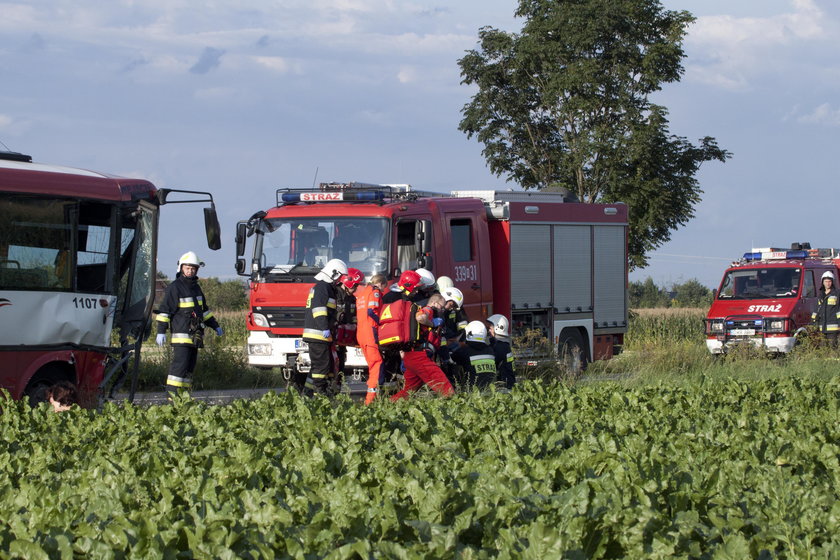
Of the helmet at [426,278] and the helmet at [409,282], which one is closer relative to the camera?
the helmet at [409,282]

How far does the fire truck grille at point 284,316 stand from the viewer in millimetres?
14398

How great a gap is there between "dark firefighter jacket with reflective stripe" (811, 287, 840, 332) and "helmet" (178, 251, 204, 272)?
13.2 metres

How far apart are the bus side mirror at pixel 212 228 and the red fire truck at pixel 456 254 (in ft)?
8.57

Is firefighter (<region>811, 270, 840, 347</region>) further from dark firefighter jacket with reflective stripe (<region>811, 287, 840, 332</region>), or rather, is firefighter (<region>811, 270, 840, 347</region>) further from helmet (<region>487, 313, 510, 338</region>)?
helmet (<region>487, 313, 510, 338</region>)

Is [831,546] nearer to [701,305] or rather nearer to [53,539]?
[53,539]

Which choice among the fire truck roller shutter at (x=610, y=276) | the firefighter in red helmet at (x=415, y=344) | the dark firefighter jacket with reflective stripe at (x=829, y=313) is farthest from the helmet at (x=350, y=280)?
the dark firefighter jacket with reflective stripe at (x=829, y=313)

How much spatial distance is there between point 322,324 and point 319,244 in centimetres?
246

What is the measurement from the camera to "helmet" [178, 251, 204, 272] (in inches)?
499

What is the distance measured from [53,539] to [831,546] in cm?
267

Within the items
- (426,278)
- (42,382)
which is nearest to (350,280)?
(426,278)

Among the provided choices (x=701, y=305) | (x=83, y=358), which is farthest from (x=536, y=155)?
(x=83, y=358)

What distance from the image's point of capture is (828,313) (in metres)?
21.4

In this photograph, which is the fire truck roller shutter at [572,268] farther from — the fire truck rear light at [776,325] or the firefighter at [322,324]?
the firefighter at [322,324]

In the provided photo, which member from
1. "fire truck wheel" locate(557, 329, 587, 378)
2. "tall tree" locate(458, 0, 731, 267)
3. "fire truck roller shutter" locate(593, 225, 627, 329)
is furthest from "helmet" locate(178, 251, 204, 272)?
"tall tree" locate(458, 0, 731, 267)
